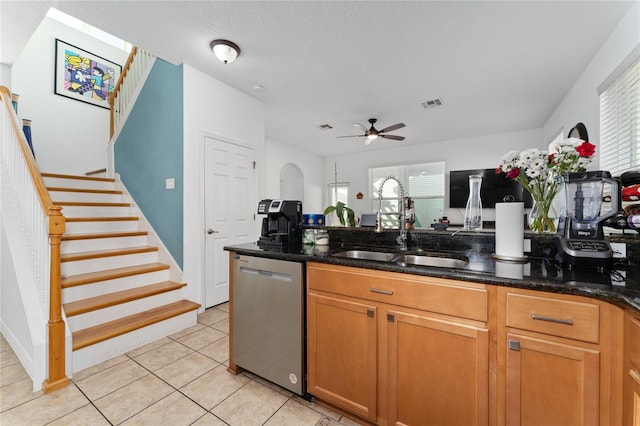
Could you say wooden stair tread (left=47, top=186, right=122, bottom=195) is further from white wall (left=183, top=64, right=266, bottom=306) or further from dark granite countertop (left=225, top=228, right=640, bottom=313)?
dark granite countertop (left=225, top=228, right=640, bottom=313)

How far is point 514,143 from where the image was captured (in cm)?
546

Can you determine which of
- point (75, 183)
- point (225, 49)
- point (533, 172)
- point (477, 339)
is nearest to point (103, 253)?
point (75, 183)

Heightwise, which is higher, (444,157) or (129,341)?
(444,157)

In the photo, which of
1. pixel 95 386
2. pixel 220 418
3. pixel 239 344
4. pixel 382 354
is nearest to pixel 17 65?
pixel 95 386

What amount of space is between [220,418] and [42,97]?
5056 millimetres

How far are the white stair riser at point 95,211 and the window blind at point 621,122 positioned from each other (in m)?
Answer: 5.17

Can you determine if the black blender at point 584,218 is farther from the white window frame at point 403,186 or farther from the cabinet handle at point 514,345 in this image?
the white window frame at point 403,186

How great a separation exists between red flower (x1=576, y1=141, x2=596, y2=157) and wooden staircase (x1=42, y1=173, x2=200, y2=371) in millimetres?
3105

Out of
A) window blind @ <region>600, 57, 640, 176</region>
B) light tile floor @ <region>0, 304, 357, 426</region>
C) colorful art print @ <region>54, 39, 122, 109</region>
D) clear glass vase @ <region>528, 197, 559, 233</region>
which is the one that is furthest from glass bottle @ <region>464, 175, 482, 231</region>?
colorful art print @ <region>54, 39, 122, 109</region>

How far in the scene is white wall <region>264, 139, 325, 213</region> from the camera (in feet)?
19.5

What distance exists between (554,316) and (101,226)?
396cm

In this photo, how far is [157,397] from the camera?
5.42 ft

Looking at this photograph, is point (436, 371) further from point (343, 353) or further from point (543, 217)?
point (543, 217)

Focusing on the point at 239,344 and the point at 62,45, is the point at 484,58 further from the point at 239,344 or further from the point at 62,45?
the point at 62,45
